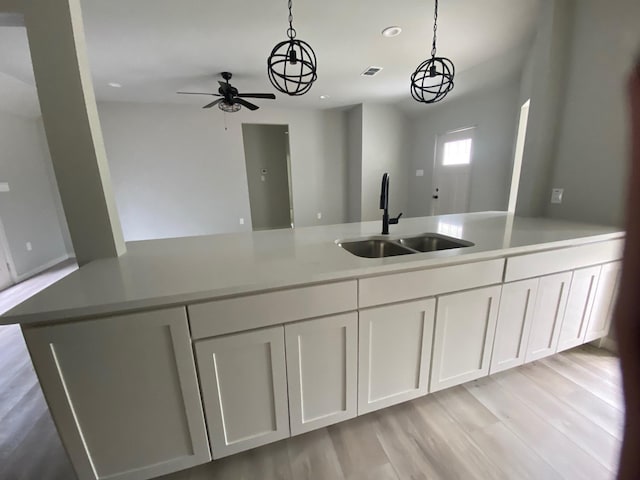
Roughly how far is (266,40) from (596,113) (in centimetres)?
280

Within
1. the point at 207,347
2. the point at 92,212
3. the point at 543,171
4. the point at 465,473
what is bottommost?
the point at 465,473

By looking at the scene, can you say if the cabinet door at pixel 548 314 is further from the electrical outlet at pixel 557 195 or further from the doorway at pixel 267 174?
the doorway at pixel 267 174

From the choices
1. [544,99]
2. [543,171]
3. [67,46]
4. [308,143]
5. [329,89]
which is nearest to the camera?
[67,46]

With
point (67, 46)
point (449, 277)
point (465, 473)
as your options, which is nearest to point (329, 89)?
point (67, 46)

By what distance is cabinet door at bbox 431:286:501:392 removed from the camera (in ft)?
4.56

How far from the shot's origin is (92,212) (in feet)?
4.34

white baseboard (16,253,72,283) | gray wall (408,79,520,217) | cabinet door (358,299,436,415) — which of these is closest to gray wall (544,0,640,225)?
cabinet door (358,299,436,415)

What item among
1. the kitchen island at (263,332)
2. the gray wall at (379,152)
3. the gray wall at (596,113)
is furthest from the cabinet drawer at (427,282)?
the gray wall at (379,152)

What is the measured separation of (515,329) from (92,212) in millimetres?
2321

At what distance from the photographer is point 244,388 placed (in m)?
1.16

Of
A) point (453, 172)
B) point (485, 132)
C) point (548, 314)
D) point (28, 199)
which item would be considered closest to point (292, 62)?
point (548, 314)

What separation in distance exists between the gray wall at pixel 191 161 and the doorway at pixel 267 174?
128cm

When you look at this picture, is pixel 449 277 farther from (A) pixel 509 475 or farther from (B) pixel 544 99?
(B) pixel 544 99

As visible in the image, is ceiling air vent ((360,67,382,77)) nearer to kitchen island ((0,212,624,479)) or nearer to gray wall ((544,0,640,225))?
gray wall ((544,0,640,225))
